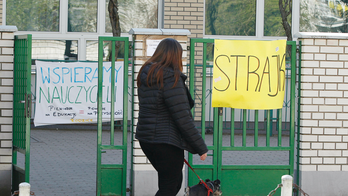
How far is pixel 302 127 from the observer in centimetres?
548

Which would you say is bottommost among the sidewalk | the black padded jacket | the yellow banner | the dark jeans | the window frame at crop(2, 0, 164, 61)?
the sidewalk

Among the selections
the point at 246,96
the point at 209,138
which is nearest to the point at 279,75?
the point at 246,96

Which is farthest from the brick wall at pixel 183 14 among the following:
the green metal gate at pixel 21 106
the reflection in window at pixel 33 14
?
the green metal gate at pixel 21 106

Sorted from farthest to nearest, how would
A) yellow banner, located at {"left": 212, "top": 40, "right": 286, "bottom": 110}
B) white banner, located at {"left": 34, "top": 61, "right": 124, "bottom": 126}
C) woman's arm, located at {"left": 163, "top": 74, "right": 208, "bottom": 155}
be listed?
white banner, located at {"left": 34, "top": 61, "right": 124, "bottom": 126} → yellow banner, located at {"left": 212, "top": 40, "right": 286, "bottom": 110} → woman's arm, located at {"left": 163, "top": 74, "right": 208, "bottom": 155}

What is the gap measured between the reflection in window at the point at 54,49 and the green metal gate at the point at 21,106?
7.35 metres

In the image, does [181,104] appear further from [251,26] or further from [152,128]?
[251,26]

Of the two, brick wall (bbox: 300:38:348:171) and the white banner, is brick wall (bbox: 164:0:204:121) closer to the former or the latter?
the white banner

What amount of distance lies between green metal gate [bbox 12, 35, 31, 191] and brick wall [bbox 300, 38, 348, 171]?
3.04 m

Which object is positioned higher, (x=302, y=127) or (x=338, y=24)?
(x=338, y=24)

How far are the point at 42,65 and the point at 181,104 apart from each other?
645 centimetres

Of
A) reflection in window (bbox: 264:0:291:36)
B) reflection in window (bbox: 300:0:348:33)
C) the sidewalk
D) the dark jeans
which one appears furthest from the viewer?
reflection in window (bbox: 300:0:348:33)

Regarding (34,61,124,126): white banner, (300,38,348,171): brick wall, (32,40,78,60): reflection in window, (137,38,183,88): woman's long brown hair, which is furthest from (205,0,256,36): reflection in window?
(137,38,183,88): woman's long brown hair

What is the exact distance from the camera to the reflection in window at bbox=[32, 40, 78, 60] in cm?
1240

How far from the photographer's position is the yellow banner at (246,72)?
17.6 ft
